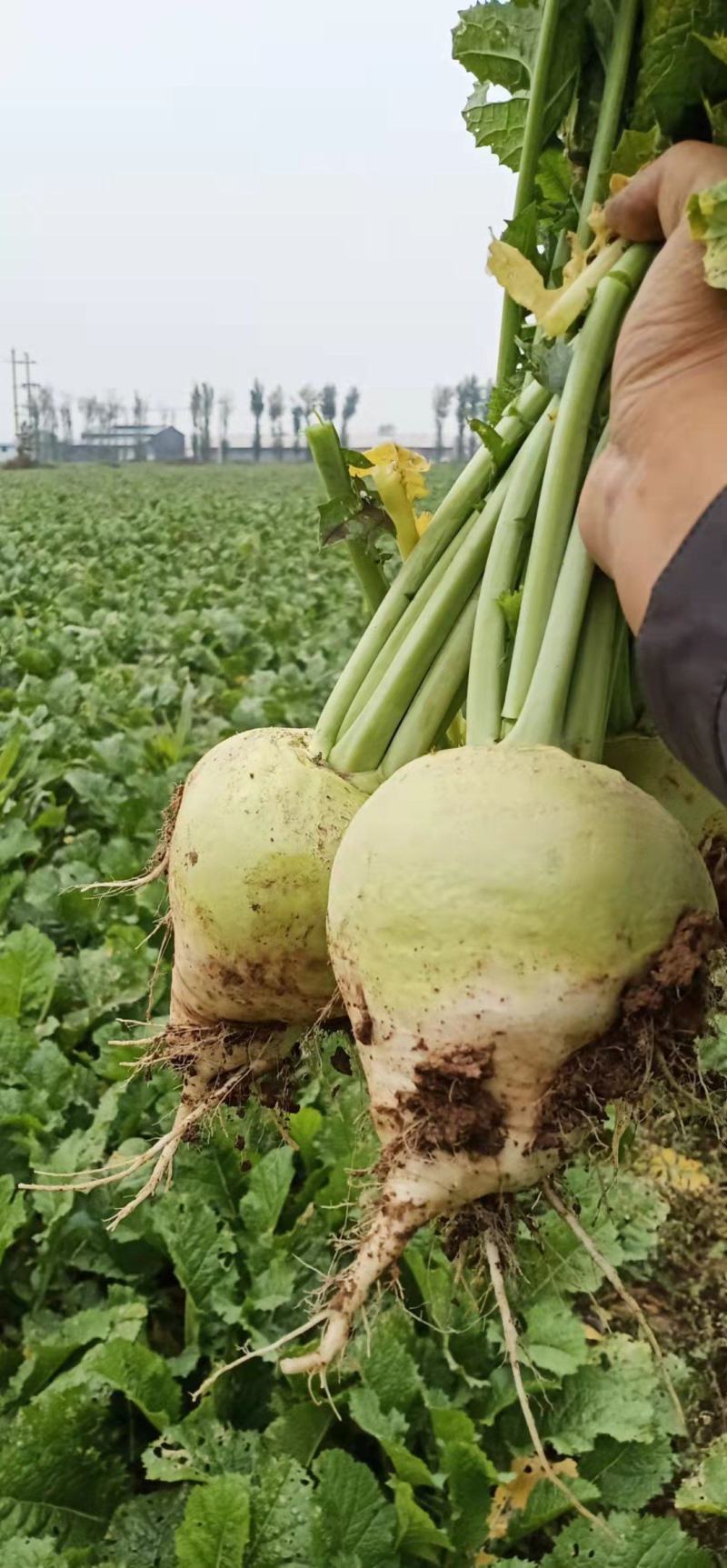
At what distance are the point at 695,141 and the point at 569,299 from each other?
0.67 feet

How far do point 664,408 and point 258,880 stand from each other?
0.65 m

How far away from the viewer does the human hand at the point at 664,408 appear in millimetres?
1146

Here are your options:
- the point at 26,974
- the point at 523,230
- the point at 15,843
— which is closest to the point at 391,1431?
the point at 26,974

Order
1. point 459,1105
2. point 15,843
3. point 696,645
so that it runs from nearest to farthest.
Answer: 1. point 696,645
2. point 459,1105
3. point 15,843

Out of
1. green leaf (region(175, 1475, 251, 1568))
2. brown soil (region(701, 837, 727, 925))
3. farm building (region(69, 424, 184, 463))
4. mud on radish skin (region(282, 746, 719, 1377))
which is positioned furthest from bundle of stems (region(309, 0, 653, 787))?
farm building (region(69, 424, 184, 463))

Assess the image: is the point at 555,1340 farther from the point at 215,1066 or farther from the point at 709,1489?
the point at 215,1066

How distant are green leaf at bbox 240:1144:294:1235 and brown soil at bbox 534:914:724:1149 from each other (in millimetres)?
1450

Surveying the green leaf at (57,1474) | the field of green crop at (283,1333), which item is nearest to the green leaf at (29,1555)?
the field of green crop at (283,1333)

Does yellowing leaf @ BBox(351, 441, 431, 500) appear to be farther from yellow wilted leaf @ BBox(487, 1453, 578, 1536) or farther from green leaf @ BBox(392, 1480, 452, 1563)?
yellow wilted leaf @ BBox(487, 1453, 578, 1536)

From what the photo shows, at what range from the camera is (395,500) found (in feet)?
4.82

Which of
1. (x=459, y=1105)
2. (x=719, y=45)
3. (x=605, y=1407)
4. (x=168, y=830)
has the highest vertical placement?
(x=719, y=45)

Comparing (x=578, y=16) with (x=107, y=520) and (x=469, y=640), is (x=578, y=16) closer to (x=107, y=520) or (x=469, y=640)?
(x=469, y=640)

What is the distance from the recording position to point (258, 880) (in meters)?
1.37

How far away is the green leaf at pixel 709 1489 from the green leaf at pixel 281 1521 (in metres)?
0.68
